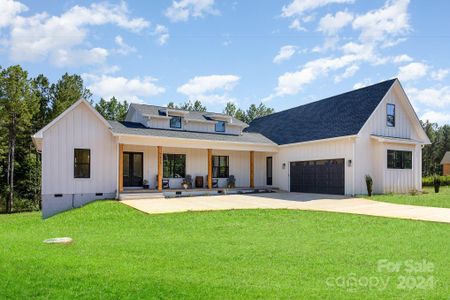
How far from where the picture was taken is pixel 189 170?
23062 mm

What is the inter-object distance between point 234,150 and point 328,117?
652cm

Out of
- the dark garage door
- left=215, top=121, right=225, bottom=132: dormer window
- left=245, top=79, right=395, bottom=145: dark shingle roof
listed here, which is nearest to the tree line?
left=215, top=121, right=225, bottom=132: dormer window

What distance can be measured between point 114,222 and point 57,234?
A: 103 inches

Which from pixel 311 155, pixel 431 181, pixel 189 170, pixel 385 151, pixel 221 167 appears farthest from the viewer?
pixel 431 181

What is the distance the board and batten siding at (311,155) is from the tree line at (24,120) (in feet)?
71.4

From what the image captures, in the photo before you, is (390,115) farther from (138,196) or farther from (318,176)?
(138,196)

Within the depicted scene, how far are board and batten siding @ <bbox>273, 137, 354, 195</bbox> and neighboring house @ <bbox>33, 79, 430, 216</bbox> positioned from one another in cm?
6

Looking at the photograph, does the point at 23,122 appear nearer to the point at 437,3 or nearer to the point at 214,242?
the point at 214,242

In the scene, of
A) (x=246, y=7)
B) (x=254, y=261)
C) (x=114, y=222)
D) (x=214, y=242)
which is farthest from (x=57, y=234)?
(x=246, y=7)

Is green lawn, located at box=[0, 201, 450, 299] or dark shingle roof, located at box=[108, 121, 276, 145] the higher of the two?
dark shingle roof, located at box=[108, 121, 276, 145]

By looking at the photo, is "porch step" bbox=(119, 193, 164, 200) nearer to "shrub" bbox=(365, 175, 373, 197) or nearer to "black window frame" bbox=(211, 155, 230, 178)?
"black window frame" bbox=(211, 155, 230, 178)

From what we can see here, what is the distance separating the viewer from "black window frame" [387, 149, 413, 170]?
69.6 ft

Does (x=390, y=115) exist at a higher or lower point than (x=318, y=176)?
higher

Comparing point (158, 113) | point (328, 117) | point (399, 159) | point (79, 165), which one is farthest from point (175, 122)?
point (399, 159)
